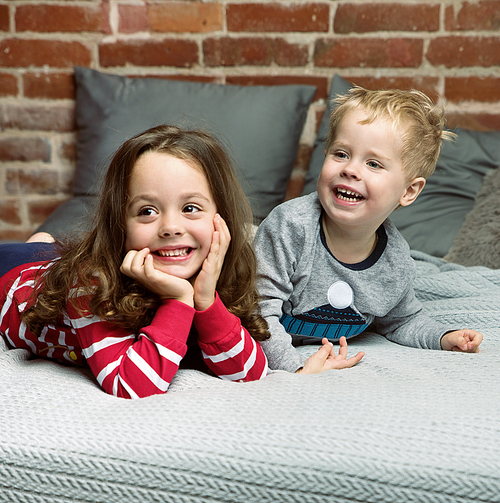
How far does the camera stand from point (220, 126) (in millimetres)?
1567

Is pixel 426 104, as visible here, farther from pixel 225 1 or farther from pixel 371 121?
pixel 225 1

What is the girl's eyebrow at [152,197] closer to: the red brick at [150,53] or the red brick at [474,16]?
the red brick at [150,53]

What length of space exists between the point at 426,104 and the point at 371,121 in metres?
0.16

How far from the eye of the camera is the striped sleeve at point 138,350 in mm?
729

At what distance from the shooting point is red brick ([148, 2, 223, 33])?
1.75 meters

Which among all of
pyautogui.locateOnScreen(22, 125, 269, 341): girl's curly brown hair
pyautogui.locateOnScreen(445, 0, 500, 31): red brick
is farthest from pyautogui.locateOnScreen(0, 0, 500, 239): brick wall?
pyautogui.locateOnScreen(22, 125, 269, 341): girl's curly brown hair

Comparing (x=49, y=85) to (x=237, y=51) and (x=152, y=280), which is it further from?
(x=152, y=280)

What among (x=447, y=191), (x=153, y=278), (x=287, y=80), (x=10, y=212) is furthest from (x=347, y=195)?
(x=10, y=212)

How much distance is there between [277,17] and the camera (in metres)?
1.75

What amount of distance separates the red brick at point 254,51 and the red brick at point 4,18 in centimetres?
68

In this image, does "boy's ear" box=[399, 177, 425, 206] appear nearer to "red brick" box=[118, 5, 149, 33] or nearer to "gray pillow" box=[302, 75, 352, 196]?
"gray pillow" box=[302, 75, 352, 196]

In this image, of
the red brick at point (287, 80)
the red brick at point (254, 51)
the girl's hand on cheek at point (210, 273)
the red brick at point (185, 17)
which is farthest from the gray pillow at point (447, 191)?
the girl's hand on cheek at point (210, 273)

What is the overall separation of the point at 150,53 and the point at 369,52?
2.49ft

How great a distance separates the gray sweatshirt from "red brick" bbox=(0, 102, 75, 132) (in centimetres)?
111
